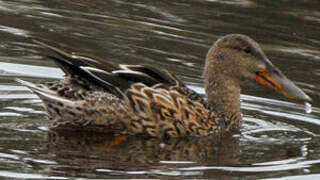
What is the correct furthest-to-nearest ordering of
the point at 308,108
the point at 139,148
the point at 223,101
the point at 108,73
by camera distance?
the point at 308,108
the point at 223,101
the point at 108,73
the point at 139,148

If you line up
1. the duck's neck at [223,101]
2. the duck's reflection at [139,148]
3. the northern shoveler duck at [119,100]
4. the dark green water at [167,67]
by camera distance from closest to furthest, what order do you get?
the dark green water at [167,67] < the duck's reflection at [139,148] < the northern shoveler duck at [119,100] < the duck's neck at [223,101]

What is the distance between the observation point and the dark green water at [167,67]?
9.13 meters

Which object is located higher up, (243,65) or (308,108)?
(243,65)

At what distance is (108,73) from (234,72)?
1.45 metres

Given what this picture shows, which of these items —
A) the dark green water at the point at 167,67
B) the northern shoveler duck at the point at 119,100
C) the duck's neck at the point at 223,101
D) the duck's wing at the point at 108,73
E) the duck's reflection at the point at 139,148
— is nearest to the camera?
the dark green water at the point at 167,67

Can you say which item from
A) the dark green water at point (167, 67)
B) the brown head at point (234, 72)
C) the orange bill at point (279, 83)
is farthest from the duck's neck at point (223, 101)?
the orange bill at point (279, 83)

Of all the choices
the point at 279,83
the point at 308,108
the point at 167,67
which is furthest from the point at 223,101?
the point at 167,67

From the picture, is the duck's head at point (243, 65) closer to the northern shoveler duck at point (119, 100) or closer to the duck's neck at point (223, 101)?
the duck's neck at point (223, 101)

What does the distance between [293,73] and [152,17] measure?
2758mm

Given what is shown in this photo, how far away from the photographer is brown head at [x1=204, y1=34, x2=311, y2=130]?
35.7 ft

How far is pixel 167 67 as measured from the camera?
1302cm

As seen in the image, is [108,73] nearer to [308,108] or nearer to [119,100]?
[119,100]

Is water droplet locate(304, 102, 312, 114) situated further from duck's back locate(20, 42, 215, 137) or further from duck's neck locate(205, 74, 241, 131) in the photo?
duck's back locate(20, 42, 215, 137)

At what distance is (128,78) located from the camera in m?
10.2
